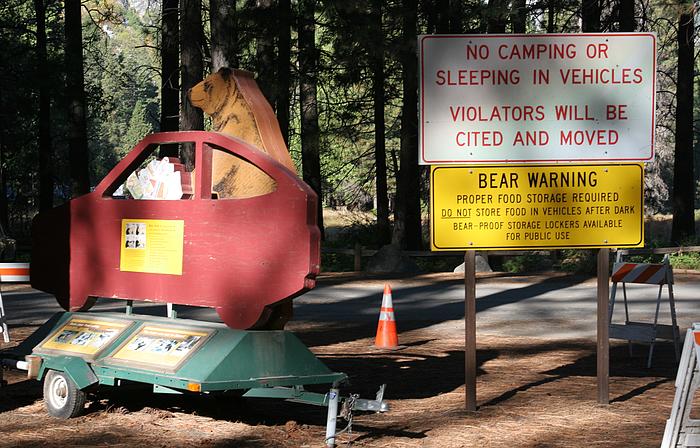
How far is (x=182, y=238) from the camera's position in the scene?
8383 mm

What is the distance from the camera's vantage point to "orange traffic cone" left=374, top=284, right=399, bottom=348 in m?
13.2

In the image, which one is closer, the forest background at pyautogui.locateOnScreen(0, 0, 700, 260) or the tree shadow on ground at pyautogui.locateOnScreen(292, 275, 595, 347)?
the tree shadow on ground at pyautogui.locateOnScreen(292, 275, 595, 347)

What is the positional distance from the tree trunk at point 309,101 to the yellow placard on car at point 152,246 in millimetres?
17960

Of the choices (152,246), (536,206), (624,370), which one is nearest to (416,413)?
(536,206)

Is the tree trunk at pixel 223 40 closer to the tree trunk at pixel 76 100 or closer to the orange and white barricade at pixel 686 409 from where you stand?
the orange and white barricade at pixel 686 409

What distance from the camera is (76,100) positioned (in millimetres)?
33094

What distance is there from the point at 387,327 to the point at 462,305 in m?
5.76

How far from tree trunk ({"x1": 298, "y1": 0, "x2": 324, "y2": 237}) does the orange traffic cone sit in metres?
13.8

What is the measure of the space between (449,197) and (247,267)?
7.14 ft

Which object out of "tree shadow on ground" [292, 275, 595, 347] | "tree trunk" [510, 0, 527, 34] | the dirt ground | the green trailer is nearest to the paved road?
"tree shadow on ground" [292, 275, 595, 347]

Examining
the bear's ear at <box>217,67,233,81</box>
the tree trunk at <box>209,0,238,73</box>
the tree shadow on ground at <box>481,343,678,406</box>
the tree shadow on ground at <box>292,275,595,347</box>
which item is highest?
the tree trunk at <box>209,0,238,73</box>

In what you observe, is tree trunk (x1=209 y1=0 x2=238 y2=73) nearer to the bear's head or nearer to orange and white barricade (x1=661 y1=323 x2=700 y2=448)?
the bear's head

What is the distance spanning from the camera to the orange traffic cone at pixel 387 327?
13156 mm

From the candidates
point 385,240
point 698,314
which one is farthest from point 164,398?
point 385,240
